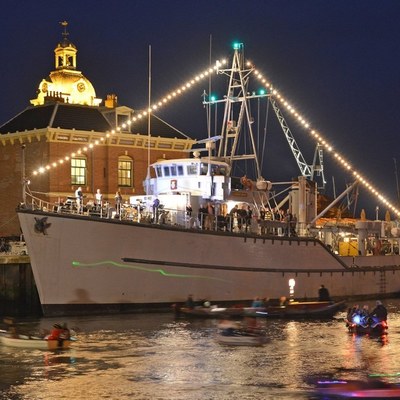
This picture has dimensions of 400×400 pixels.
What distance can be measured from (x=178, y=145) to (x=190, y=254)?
786 inches

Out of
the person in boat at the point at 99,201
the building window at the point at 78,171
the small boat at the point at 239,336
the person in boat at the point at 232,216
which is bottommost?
the small boat at the point at 239,336

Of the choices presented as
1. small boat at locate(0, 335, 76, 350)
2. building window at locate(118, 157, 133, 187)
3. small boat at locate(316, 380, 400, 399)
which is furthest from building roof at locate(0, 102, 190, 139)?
A: small boat at locate(316, 380, 400, 399)

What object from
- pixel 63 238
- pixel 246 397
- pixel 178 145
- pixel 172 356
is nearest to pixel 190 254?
pixel 63 238

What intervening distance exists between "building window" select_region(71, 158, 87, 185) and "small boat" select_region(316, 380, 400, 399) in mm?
34141

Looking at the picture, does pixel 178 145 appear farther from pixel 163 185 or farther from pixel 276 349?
pixel 276 349

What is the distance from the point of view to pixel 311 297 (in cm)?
4241

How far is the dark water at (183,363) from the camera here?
21.3 m

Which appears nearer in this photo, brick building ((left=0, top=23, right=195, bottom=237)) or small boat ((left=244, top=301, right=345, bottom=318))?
small boat ((left=244, top=301, right=345, bottom=318))

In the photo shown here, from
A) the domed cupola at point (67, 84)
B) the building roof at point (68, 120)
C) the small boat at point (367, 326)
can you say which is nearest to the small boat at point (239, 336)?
the small boat at point (367, 326)

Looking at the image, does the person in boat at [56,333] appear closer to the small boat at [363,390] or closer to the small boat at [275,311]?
the small boat at [275,311]

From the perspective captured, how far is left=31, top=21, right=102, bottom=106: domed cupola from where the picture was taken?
5988 cm

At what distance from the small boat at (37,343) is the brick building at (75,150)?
2259cm

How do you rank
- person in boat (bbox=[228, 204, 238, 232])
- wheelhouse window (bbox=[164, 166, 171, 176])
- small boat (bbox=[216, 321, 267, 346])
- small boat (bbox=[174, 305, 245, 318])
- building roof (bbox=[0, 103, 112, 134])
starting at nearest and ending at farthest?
small boat (bbox=[216, 321, 267, 346]), small boat (bbox=[174, 305, 245, 318]), person in boat (bbox=[228, 204, 238, 232]), wheelhouse window (bbox=[164, 166, 171, 176]), building roof (bbox=[0, 103, 112, 134])

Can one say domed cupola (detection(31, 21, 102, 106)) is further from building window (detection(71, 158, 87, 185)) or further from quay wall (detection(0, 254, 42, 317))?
quay wall (detection(0, 254, 42, 317))
